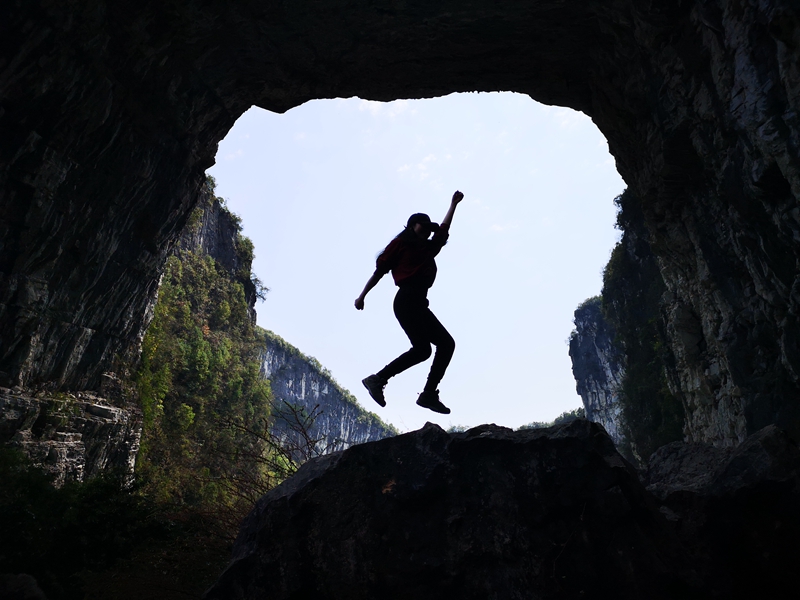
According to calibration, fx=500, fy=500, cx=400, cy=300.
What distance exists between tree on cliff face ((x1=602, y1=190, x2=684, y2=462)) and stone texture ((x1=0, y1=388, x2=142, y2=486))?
21.1 m

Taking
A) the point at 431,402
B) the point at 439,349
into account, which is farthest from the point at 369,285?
the point at 431,402

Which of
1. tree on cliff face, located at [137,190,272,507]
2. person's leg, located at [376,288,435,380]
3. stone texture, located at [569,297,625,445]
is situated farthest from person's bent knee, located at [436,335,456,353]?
stone texture, located at [569,297,625,445]

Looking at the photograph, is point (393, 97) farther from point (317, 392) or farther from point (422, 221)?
point (317, 392)

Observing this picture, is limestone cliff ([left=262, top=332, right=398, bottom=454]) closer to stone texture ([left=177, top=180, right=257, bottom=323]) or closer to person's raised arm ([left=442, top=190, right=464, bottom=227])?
stone texture ([left=177, top=180, right=257, bottom=323])

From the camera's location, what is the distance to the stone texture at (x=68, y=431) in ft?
29.6

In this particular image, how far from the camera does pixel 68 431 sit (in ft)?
35.0

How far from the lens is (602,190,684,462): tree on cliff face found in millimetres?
23641

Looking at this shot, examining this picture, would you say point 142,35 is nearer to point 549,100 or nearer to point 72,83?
point 72,83

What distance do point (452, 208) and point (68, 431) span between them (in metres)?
10.1

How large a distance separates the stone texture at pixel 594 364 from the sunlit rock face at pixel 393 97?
152ft

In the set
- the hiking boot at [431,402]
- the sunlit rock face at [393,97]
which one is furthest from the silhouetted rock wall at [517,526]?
the sunlit rock face at [393,97]

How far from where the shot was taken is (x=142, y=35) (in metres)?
8.55

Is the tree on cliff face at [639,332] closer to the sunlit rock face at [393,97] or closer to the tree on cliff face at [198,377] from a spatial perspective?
the sunlit rock face at [393,97]

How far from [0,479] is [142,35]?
7.19 meters
